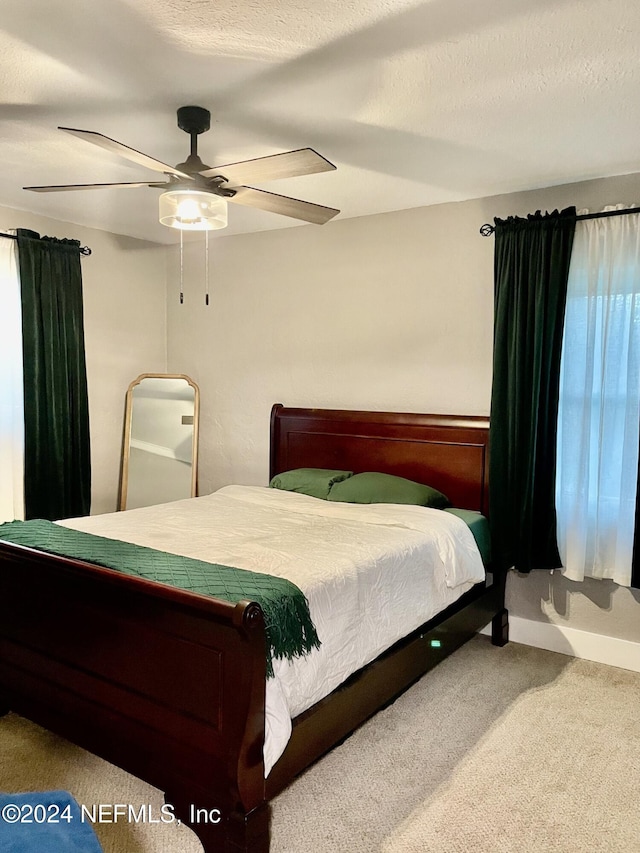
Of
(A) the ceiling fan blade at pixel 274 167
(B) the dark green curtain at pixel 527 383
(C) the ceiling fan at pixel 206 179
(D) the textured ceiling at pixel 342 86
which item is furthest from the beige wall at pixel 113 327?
(B) the dark green curtain at pixel 527 383

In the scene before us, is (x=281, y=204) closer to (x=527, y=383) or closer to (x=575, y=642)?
(x=527, y=383)

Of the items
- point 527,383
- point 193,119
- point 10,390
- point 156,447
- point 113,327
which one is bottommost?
point 156,447

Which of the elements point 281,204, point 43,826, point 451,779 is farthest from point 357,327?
point 43,826

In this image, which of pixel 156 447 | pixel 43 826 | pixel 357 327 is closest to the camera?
pixel 43 826

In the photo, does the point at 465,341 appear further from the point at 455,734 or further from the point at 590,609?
the point at 455,734

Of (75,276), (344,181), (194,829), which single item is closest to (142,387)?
(75,276)

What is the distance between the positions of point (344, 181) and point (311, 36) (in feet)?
4.86

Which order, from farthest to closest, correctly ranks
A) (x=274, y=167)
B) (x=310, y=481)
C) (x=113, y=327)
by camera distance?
(x=113, y=327) < (x=310, y=481) < (x=274, y=167)

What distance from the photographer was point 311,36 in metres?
1.96

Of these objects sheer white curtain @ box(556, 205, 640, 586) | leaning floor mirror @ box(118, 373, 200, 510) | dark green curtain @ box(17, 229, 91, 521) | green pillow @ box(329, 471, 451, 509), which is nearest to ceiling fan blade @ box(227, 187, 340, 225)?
sheer white curtain @ box(556, 205, 640, 586)

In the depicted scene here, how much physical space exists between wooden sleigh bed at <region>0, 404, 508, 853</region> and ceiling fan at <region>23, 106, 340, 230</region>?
4.56ft

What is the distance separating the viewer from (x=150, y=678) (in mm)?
2029

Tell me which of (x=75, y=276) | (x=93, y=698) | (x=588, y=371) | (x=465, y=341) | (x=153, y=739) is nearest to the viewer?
(x=153, y=739)

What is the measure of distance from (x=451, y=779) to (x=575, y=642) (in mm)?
1468
